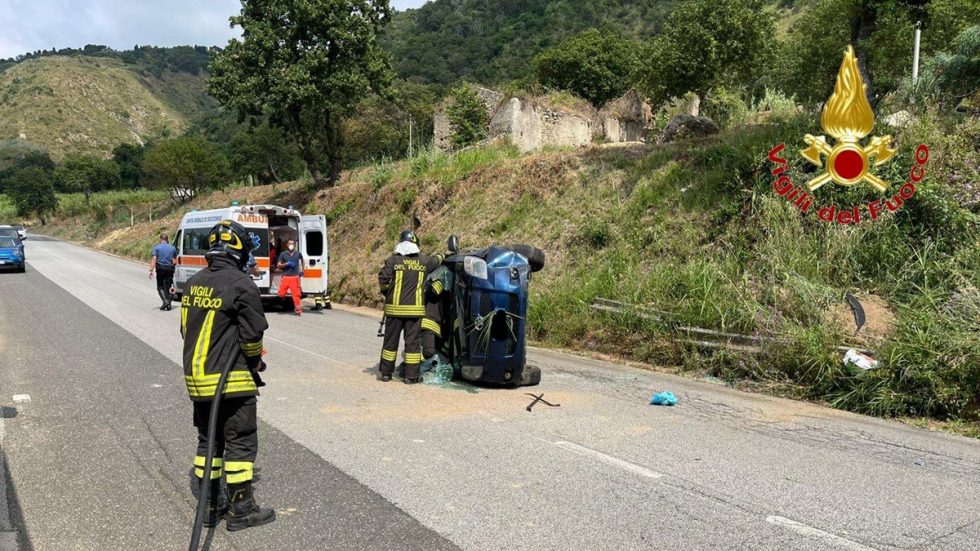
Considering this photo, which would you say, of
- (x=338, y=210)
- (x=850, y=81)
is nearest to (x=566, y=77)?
(x=338, y=210)

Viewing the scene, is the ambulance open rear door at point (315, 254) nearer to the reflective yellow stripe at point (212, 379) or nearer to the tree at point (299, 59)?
the tree at point (299, 59)

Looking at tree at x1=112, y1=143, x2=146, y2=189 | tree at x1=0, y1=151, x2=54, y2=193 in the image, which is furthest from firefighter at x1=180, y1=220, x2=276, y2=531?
tree at x1=0, y1=151, x2=54, y2=193

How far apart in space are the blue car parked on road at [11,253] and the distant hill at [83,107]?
7890 centimetres

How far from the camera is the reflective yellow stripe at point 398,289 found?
8.14 m

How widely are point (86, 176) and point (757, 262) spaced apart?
7416 cm

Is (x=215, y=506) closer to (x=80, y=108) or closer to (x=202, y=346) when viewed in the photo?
(x=202, y=346)

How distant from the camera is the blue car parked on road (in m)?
24.6

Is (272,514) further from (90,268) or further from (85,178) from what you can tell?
(85,178)

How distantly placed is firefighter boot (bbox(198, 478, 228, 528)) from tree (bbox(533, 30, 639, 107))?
48.2 m

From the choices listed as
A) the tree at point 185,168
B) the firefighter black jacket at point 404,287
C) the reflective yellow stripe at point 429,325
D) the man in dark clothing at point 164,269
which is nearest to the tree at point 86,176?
the tree at point 185,168

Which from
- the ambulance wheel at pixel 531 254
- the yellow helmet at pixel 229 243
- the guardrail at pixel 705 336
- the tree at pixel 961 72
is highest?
the tree at pixel 961 72

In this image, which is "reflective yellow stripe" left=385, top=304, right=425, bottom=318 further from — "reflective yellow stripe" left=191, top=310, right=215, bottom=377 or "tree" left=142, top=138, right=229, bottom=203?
"tree" left=142, top=138, right=229, bottom=203

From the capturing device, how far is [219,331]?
4082 millimetres

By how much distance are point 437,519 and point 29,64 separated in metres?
163
